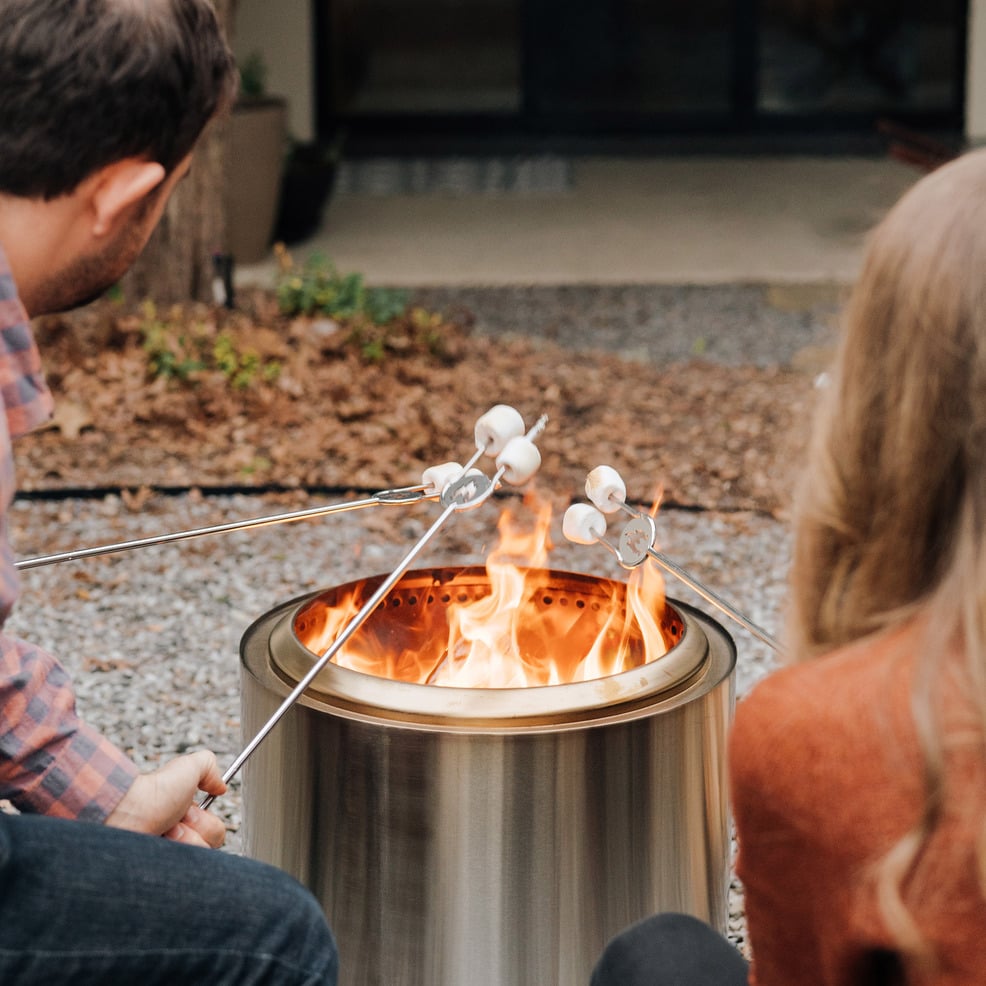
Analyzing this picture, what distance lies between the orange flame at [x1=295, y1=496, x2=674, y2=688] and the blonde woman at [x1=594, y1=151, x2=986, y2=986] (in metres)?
1.07

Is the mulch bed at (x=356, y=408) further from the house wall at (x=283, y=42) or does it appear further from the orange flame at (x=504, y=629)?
the house wall at (x=283, y=42)

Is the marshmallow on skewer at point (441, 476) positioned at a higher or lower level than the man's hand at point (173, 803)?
higher

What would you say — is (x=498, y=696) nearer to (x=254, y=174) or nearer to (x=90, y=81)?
(x=90, y=81)

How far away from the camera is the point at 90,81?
4.89 ft

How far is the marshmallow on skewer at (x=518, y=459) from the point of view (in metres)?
2.22

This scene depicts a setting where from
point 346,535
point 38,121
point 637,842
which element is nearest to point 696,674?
point 637,842

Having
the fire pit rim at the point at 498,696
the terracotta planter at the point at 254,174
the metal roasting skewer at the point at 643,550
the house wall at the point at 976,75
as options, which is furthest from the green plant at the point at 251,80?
the fire pit rim at the point at 498,696

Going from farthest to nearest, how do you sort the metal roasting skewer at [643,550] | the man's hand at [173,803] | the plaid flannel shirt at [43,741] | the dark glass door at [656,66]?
the dark glass door at [656,66]
the metal roasting skewer at [643,550]
the man's hand at [173,803]
the plaid flannel shirt at [43,741]

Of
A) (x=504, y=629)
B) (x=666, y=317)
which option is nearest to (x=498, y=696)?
(x=504, y=629)

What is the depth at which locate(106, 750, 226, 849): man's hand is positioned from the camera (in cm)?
170

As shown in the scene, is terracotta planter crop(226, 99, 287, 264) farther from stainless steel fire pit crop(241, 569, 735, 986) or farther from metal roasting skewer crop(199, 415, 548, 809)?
stainless steel fire pit crop(241, 569, 735, 986)

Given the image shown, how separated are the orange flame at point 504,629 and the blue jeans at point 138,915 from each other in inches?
32.7

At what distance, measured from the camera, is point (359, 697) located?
77.6 inches

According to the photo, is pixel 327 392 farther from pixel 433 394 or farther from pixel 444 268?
pixel 444 268
